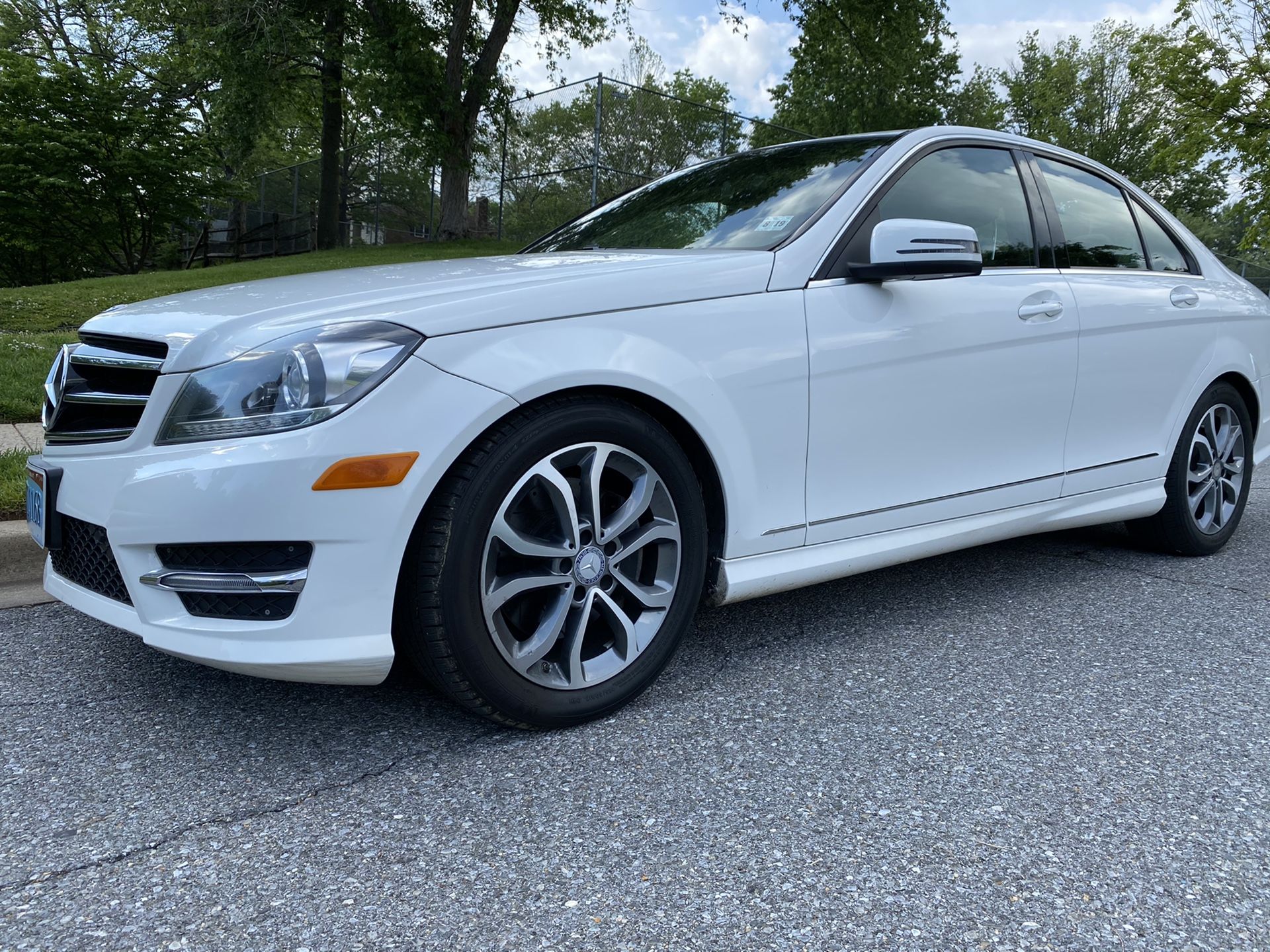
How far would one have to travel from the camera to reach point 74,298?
37.3 feet

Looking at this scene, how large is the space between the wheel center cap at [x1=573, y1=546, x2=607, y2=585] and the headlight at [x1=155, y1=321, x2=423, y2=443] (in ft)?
2.12

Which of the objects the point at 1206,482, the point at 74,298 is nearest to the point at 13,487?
the point at 1206,482

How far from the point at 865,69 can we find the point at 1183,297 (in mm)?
21611

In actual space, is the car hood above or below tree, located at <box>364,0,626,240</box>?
below

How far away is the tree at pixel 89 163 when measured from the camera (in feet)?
71.6

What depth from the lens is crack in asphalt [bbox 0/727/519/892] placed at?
1835mm

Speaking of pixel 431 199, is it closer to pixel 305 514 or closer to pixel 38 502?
pixel 38 502

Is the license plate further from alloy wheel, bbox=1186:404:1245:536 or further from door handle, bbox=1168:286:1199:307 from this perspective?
alloy wheel, bbox=1186:404:1245:536

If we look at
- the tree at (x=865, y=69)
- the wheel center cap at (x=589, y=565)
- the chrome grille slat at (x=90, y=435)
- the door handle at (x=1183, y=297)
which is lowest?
the wheel center cap at (x=589, y=565)

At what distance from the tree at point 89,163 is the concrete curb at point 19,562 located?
71.8 feet

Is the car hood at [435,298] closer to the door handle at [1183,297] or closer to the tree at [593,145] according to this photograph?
the door handle at [1183,297]

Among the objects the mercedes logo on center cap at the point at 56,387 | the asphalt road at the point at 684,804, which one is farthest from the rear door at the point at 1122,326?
the mercedes logo on center cap at the point at 56,387

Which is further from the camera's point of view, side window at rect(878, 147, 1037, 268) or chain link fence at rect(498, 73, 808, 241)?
chain link fence at rect(498, 73, 808, 241)

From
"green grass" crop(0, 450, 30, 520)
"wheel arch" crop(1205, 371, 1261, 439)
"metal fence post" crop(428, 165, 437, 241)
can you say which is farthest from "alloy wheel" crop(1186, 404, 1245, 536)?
"metal fence post" crop(428, 165, 437, 241)
